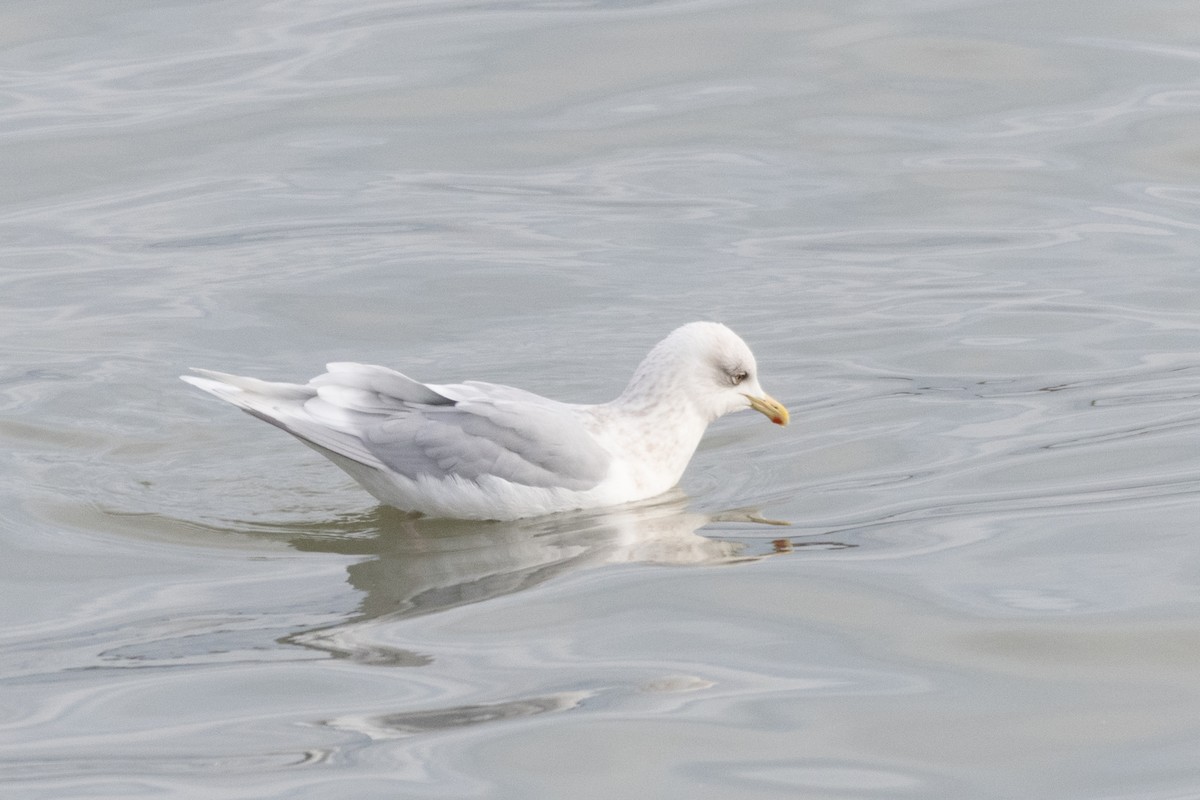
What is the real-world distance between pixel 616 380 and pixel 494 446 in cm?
213

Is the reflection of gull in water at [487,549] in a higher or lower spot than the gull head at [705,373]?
lower

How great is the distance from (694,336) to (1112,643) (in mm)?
2607

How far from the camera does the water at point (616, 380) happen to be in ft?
18.9

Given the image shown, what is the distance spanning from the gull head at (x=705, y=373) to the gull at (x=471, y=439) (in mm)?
84

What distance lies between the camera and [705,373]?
8.32m

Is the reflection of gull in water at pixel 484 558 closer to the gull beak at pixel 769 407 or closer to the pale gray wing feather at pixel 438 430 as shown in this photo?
the pale gray wing feather at pixel 438 430

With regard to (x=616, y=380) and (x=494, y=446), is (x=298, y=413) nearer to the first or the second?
(x=494, y=446)

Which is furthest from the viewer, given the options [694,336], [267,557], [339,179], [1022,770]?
[339,179]

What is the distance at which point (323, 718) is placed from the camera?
18.9 ft

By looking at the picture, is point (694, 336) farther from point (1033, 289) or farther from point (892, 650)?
point (1033, 289)

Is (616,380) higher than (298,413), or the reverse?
(298,413)

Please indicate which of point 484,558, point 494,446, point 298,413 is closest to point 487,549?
point 484,558

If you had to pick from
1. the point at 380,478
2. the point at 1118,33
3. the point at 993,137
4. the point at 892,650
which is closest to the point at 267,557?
the point at 380,478

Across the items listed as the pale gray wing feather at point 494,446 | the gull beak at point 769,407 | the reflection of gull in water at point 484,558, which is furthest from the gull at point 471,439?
the gull beak at point 769,407
